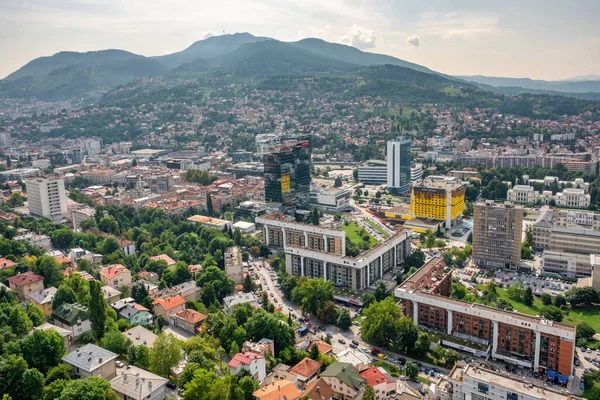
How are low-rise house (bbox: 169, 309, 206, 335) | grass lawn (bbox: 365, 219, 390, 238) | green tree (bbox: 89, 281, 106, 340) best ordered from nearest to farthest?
1. green tree (bbox: 89, 281, 106, 340)
2. low-rise house (bbox: 169, 309, 206, 335)
3. grass lawn (bbox: 365, 219, 390, 238)

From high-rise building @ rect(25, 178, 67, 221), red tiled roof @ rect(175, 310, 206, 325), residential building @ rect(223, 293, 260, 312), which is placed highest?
high-rise building @ rect(25, 178, 67, 221)

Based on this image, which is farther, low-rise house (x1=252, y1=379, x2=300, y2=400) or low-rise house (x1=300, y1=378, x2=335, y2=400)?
low-rise house (x1=300, y1=378, x2=335, y2=400)

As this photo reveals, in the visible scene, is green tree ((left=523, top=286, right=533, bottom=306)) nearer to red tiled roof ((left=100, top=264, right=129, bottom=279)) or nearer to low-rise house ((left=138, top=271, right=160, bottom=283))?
low-rise house ((left=138, top=271, right=160, bottom=283))

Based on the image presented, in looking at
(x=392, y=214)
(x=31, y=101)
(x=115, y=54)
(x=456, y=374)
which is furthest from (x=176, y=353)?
(x=115, y=54)

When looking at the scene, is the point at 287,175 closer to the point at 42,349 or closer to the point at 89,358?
the point at 89,358

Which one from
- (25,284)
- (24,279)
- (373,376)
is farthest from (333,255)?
(24,279)

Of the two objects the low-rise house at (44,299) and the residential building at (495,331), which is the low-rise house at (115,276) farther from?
the residential building at (495,331)

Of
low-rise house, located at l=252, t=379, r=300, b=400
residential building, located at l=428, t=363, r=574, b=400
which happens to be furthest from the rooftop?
residential building, located at l=428, t=363, r=574, b=400
